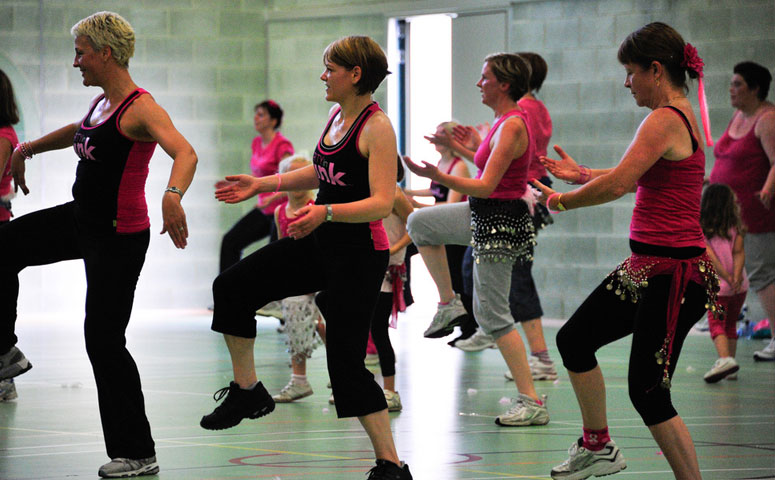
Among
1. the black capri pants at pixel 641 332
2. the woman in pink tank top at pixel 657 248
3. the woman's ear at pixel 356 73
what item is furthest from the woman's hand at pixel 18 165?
the black capri pants at pixel 641 332

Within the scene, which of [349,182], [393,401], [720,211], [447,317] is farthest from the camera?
[720,211]

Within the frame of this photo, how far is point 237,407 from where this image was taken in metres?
4.00

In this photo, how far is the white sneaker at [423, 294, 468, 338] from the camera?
237 inches

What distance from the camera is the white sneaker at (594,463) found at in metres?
3.85

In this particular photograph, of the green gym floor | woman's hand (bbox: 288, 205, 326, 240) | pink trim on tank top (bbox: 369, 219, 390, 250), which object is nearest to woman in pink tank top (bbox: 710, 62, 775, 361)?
the green gym floor

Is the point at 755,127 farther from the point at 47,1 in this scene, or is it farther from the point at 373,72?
the point at 47,1

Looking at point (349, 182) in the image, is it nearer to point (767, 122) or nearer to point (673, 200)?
point (673, 200)

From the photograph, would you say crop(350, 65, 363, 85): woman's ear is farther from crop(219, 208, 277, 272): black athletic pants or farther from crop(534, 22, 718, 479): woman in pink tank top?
crop(219, 208, 277, 272): black athletic pants

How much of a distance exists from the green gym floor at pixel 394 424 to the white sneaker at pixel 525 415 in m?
0.05

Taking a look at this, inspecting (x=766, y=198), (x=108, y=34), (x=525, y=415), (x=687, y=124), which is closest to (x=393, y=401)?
(x=525, y=415)

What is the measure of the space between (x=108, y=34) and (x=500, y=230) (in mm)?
2183

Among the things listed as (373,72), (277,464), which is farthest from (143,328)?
(373,72)

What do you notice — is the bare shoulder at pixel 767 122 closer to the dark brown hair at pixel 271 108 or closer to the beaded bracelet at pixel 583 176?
the dark brown hair at pixel 271 108

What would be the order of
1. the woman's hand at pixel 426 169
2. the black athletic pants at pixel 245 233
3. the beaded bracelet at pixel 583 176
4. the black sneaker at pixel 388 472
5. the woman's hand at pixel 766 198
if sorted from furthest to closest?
the black athletic pants at pixel 245 233
the woman's hand at pixel 766 198
the woman's hand at pixel 426 169
the beaded bracelet at pixel 583 176
the black sneaker at pixel 388 472
